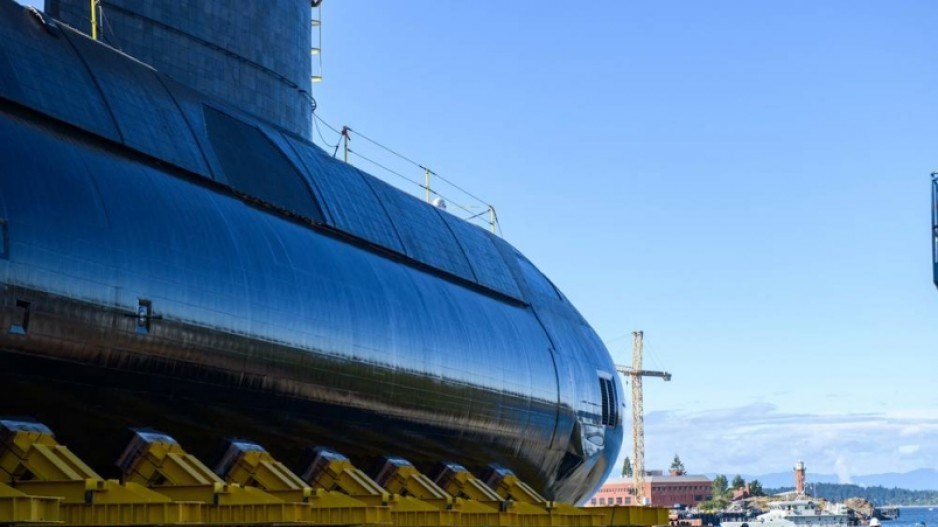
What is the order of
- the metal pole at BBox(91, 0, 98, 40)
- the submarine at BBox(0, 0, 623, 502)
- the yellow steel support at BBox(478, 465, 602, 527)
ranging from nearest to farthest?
the submarine at BBox(0, 0, 623, 502)
the metal pole at BBox(91, 0, 98, 40)
the yellow steel support at BBox(478, 465, 602, 527)

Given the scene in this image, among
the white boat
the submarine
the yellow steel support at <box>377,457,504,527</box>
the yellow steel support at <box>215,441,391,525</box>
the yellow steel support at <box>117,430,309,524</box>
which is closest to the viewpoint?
the submarine

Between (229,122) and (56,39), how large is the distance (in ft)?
22.1

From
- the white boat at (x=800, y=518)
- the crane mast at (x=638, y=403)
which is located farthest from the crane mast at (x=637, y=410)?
the white boat at (x=800, y=518)

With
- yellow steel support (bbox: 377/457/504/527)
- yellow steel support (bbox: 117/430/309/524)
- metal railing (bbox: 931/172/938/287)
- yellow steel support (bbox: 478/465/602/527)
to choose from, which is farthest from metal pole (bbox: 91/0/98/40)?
metal railing (bbox: 931/172/938/287)

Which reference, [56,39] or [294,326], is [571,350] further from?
[56,39]

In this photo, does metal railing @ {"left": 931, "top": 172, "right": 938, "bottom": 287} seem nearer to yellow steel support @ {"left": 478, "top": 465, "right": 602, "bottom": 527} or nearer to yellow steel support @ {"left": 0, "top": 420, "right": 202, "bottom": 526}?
yellow steel support @ {"left": 478, "top": 465, "right": 602, "bottom": 527}

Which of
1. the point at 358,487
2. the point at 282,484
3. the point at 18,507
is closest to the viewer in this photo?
the point at 18,507

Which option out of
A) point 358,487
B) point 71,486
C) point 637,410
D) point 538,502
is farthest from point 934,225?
point 637,410

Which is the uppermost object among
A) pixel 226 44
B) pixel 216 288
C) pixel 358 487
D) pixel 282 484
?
pixel 226 44

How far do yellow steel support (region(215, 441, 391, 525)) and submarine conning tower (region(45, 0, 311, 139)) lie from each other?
12.4m

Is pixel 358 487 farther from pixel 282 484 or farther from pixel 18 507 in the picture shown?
pixel 18 507

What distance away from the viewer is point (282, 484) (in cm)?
2795

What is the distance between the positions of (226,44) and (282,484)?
1571 cm

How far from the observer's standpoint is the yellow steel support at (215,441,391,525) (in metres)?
27.9
